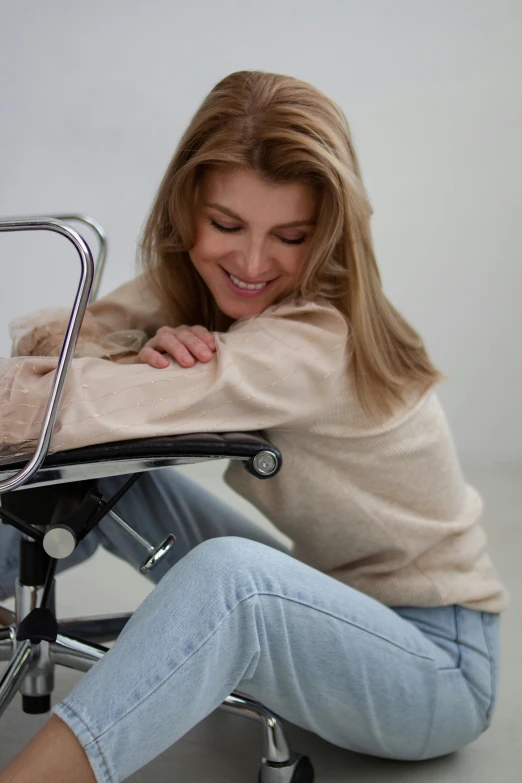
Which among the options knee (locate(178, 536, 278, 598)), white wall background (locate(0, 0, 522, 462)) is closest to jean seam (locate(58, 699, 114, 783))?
knee (locate(178, 536, 278, 598))

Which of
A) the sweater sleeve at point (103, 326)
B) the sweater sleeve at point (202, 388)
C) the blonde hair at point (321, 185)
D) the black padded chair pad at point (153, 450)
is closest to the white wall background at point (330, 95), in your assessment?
the sweater sleeve at point (103, 326)

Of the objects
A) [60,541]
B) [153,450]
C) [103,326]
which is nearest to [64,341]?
[153,450]

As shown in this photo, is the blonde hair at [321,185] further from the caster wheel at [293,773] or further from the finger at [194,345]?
the caster wheel at [293,773]

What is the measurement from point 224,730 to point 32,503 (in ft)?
1.98

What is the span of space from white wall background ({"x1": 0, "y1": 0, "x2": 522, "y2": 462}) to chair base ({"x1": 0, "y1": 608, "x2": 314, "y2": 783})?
2292mm

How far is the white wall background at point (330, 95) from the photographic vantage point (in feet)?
11.4

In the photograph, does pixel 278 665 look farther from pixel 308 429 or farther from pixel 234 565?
pixel 308 429

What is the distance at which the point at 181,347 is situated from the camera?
127 centimetres

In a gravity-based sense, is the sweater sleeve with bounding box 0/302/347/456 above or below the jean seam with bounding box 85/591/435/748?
above

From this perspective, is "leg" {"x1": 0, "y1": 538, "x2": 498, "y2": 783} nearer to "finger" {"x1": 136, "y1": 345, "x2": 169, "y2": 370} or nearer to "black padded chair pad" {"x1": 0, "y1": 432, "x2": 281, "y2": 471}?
"black padded chair pad" {"x1": 0, "y1": 432, "x2": 281, "y2": 471}

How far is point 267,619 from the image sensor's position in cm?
115

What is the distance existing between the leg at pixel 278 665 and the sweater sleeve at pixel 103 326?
47cm

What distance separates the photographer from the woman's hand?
1.26m

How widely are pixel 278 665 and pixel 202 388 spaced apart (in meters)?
0.35
